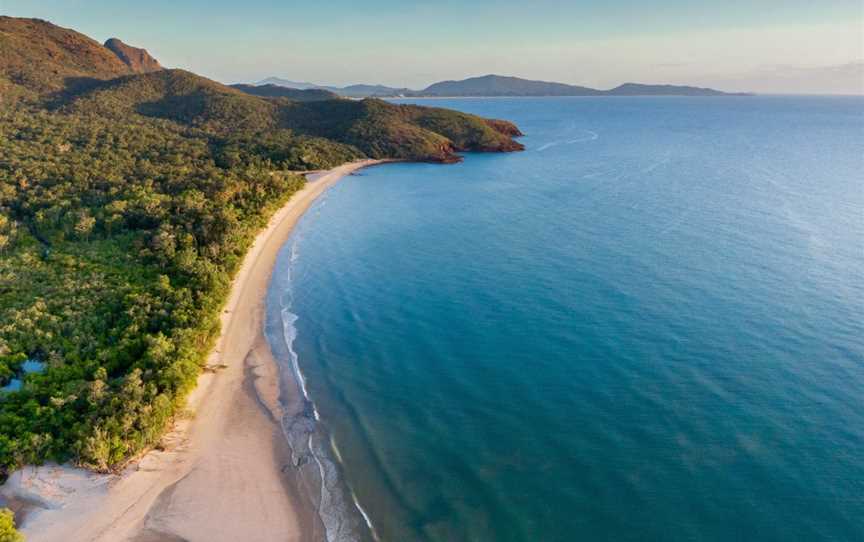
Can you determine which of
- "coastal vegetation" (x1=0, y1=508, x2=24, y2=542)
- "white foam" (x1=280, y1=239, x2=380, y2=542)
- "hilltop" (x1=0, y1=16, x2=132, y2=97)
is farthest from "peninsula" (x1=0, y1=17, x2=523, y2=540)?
"hilltop" (x1=0, y1=16, x2=132, y2=97)

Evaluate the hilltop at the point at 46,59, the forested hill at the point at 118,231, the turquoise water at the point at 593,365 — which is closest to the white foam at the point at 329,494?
the turquoise water at the point at 593,365

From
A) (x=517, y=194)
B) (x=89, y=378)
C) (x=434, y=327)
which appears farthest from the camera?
(x=517, y=194)

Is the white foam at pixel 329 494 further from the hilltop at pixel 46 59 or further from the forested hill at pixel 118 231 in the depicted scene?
the hilltop at pixel 46 59

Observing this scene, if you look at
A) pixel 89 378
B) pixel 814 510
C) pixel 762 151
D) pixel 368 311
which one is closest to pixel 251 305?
pixel 368 311

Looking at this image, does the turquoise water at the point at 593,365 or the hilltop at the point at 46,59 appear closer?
the turquoise water at the point at 593,365

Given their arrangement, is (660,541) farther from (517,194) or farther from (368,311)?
(517,194)

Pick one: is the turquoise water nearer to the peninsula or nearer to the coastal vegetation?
the peninsula

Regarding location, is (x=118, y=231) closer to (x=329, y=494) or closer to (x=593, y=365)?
(x=329, y=494)
